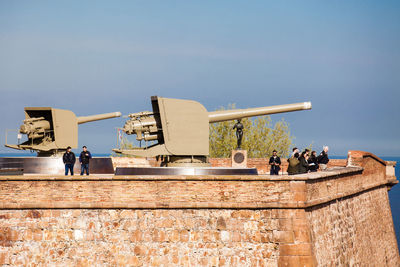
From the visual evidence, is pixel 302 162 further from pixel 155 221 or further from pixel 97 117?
pixel 97 117

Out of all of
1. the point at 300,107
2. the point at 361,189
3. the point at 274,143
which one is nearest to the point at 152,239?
the point at 300,107

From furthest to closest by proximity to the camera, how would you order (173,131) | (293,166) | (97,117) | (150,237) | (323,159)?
(97,117)
(323,159)
(293,166)
(173,131)
(150,237)

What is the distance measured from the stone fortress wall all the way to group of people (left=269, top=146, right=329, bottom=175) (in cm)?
368

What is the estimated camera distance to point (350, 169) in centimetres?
2073

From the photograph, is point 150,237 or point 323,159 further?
point 323,159

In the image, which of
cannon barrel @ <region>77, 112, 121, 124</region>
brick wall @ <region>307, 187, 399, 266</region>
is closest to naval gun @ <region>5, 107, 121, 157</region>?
cannon barrel @ <region>77, 112, 121, 124</region>

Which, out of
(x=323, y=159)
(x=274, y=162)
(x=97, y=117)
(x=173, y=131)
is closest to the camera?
(x=173, y=131)

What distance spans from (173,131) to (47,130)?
7.38m

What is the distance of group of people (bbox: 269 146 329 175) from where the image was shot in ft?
62.7

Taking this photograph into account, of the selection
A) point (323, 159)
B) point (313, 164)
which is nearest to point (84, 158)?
point (313, 164)

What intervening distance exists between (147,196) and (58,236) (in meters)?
2.38

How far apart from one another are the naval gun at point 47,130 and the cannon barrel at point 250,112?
675 cm

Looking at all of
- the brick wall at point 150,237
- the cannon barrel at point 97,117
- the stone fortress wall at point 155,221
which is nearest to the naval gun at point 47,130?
the cannon barrel at point 97,117

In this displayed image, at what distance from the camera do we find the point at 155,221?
1531 centimetres
